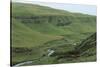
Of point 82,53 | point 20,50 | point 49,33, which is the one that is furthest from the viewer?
point 82,53

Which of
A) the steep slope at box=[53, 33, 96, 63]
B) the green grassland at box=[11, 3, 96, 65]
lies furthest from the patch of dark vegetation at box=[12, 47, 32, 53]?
the steep slope at box=[53, 33, 96, 63]

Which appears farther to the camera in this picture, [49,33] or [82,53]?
[82,53]

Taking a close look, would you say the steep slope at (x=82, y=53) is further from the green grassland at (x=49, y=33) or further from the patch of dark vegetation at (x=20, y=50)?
the patch of dark vegetation at (x=20, y=50)

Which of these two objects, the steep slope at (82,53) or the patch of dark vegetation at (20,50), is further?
the steep slope at (82,53)

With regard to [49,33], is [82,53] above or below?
below

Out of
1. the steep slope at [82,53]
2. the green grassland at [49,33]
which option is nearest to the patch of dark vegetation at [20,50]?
the green grassland at [49,33]

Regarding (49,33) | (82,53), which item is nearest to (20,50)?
(49,33)

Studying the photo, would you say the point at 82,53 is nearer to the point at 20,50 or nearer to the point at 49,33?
the point at 49,33

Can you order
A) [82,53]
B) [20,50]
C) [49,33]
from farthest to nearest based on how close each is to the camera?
[82,53] < [49,33] < [20,50]

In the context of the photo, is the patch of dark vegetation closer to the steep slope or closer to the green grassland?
the green grassland

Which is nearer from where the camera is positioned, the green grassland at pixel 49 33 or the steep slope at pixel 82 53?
the green grassland at pixel 49 33
